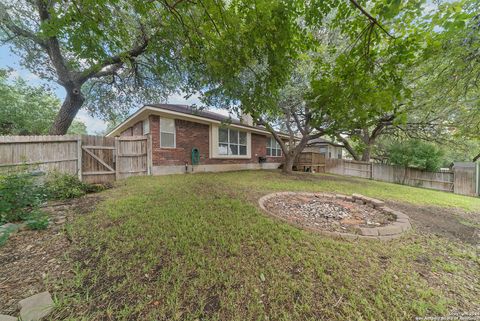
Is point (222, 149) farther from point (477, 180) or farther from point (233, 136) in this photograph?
point (477, 180)

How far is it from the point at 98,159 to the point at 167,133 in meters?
2.97

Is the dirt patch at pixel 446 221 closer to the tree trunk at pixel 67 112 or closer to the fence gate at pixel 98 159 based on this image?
the fence gate at pixel 98 159

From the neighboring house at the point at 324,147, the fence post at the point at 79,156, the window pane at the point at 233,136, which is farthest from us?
the neighboring house at the point at 324,147

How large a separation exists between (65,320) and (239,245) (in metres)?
1.77

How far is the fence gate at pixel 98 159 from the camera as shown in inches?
237

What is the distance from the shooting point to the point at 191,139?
30.5ft

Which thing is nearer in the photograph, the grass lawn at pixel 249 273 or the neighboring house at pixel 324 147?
the grass lawn at pixel 249 273

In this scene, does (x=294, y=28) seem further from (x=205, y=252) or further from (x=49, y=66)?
(x=49, y=66)

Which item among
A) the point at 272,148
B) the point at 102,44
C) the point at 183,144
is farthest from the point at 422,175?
the point at 102,44

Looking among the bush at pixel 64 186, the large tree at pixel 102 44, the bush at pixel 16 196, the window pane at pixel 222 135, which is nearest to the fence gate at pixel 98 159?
A: the bush at pixel 64 186

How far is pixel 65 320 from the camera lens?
1.39 m

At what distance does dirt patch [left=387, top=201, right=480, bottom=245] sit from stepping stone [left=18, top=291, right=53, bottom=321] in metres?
5.43

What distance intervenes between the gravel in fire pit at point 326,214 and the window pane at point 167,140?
19.6 ft

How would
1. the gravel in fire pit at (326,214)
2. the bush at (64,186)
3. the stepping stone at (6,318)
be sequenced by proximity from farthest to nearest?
the bush at (64,186) < the gravel in fire pit at (326,214) < the stepping stone at (6,318)
